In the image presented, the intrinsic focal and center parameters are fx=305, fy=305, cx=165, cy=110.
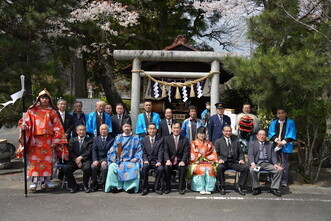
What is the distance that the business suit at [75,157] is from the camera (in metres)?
5.90

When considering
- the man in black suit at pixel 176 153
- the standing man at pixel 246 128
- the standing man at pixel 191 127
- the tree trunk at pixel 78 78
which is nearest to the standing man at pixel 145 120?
the standing man at pixel 191 127

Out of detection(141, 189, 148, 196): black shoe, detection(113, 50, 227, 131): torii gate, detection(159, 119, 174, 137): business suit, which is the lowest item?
detection(141, 189, 148, 196): black shoe

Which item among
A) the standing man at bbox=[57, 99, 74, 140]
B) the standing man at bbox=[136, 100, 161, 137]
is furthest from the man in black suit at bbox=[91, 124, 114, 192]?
the standing man at bbox=[136, 100, 161, 137]

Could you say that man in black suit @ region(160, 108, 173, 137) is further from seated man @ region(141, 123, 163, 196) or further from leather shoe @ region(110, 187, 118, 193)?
leather shoe @ region(110, 187, 118, 193)

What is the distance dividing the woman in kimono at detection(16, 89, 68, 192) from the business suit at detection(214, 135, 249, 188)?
3.08m

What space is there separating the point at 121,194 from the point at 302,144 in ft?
14.3

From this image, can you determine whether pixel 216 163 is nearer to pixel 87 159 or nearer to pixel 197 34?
pixel 87 159

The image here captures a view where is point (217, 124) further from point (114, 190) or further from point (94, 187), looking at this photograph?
point (94, 187)

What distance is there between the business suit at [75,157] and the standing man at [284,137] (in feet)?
12.6

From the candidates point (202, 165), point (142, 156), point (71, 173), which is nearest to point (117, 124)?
point (142, 156)

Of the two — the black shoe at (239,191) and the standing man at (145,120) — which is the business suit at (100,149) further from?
the black shoe at (239,191)

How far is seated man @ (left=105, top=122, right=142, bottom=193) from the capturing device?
582 centimetres

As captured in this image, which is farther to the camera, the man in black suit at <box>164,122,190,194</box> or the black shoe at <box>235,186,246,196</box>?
the man in black suit at <box>164,122,190,194</box>

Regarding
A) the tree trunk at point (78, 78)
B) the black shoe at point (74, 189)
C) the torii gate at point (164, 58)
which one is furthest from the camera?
the tree trunk at point (78, 78)
